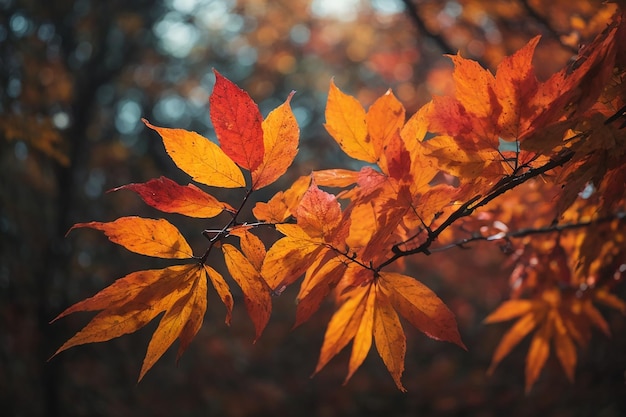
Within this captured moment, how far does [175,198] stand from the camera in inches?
22.0

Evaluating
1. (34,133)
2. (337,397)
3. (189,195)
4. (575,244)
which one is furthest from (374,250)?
(337,397)

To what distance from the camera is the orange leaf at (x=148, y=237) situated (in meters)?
0.54

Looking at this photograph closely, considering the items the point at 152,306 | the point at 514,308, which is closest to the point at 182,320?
the point at 152,306

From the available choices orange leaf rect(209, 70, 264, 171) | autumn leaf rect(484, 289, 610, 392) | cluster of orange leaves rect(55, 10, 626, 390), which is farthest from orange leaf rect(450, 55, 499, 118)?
autumn leaf rect(484, 289, 610, 392)

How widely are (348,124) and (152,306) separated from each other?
313 mm

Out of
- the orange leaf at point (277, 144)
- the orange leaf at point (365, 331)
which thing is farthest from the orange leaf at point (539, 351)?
the orange leaf at point (277, 144)

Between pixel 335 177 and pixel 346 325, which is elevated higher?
pixel 335 177

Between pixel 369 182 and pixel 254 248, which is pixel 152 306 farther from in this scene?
pixel 369 182

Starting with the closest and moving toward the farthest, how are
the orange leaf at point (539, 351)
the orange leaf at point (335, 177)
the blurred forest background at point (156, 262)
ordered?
the orange leaf at point (335, 177) < the orange leaf at point (539, 351) < the blurred forest background at point (156, 262)

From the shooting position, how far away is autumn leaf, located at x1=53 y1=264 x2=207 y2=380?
519mm

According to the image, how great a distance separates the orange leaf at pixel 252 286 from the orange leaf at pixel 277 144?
0.09 metres

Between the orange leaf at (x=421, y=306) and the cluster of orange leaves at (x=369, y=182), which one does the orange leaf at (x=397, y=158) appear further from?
the orange leaf at (x=421, y=306)

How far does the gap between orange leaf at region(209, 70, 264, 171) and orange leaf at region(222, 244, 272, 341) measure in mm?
109

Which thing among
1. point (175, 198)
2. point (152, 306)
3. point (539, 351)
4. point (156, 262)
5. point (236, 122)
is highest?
point (539, 351)
